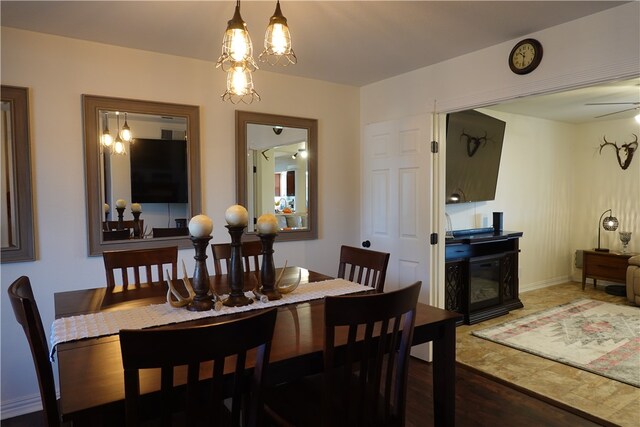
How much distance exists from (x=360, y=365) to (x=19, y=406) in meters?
2.40

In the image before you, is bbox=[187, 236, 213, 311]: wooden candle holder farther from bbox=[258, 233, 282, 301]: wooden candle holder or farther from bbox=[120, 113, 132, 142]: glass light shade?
bbox=[120, 113, 132, 142]: glass light shade

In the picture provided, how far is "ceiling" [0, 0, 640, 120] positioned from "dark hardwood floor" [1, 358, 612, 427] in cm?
239

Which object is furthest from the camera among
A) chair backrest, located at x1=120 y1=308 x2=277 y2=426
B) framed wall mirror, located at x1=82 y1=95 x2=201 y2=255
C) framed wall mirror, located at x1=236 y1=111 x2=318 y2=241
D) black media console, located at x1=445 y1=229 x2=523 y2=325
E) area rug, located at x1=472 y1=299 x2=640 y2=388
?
black media console, located at x1=445 y1=229 x2=523 y2=325

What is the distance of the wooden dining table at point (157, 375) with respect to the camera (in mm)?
1065

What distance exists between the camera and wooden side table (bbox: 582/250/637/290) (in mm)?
5148

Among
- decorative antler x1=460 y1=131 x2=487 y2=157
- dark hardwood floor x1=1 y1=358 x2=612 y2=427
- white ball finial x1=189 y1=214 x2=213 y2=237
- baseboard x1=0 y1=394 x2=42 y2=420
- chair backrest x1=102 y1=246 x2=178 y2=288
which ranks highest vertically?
decorative antler x1=460 y1=131 x2=487 y2=157

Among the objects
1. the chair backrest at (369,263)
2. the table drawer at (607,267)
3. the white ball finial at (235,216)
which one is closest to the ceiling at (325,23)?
the white ball finial at (235,216)

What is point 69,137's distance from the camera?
266 cm

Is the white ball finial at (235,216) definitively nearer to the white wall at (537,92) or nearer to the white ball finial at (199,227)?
the white ball finial at (199,227)

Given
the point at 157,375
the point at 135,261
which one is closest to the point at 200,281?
the point at 157,375

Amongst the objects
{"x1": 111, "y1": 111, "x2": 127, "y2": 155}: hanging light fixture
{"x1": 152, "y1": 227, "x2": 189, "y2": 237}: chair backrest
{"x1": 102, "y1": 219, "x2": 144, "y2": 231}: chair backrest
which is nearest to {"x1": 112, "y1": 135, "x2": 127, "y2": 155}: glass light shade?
{"x1": 111, "y1": 111, "x2": 127, "y2": 155}: hanging light fixture

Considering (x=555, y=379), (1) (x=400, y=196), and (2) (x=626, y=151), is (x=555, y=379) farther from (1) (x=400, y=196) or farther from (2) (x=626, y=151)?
(2) (x=626, y=151)

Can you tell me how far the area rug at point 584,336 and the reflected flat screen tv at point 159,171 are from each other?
3020 mm

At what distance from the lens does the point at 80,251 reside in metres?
2.71
